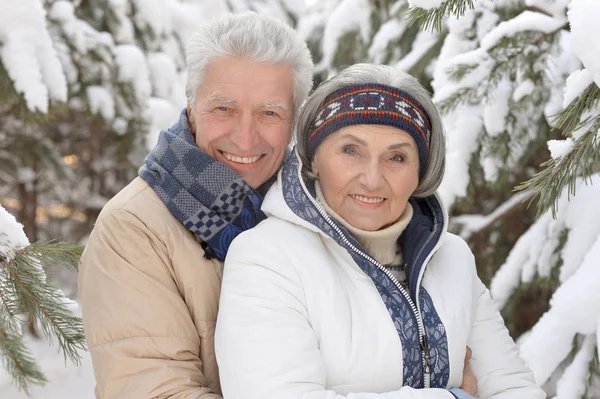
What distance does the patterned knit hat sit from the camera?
1.81 metres

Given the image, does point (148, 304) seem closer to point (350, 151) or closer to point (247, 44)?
point (350, 151)

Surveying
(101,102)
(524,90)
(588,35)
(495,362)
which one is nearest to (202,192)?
(495,362)

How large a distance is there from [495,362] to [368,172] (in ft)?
2.23

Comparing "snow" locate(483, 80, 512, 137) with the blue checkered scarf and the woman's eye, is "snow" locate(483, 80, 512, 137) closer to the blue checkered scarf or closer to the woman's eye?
the woman's eye

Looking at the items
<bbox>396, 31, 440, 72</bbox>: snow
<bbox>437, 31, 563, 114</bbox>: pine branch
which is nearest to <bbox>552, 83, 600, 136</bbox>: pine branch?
<bbox>437, 31, 563, 114</bbox>: pine branch

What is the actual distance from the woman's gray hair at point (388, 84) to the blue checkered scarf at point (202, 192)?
0.22 m

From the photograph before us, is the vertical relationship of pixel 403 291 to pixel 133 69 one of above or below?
below

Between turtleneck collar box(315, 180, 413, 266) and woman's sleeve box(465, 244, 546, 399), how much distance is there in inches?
11.4

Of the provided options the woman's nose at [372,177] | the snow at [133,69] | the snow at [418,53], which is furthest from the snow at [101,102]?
the woman's nose at [372,177]

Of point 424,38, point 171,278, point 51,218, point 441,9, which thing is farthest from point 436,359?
point 51,218

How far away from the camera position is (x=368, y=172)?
185cm

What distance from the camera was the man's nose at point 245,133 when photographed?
2048 millimetres

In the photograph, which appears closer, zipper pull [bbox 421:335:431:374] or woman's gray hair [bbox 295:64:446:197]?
zipper pull [bbox 421:335:431:374]

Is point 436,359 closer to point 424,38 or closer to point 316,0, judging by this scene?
point 424,38
